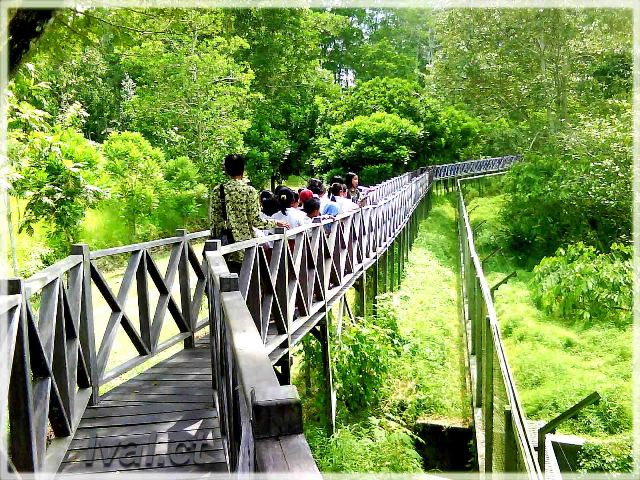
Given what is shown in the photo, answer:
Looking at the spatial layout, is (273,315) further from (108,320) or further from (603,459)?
(603,459)

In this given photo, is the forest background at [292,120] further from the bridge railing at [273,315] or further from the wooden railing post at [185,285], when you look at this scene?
the bridge railing at [273,315]

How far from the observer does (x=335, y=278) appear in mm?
8016

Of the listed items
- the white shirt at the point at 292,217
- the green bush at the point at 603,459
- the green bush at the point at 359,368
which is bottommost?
the green bush at the point at 603,459

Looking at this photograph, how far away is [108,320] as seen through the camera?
5.14 m

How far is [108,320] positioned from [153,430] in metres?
1.65

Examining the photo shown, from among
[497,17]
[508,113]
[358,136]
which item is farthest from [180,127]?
[508,113]

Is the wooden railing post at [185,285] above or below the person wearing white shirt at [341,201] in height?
below

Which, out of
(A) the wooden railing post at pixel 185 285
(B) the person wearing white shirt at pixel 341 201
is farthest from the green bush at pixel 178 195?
(A) the wooden railing post at pixel 185 285

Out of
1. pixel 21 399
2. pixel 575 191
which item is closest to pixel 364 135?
pixel 575 191

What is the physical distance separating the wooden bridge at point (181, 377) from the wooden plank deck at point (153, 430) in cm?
1

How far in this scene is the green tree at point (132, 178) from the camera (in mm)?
14852

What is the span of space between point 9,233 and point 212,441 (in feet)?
17.6

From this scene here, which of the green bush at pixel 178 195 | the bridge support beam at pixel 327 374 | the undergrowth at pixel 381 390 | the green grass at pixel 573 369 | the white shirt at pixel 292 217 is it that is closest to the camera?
the white shirt at pixel 292 217

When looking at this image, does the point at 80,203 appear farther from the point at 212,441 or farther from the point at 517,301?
the point at 517,301
